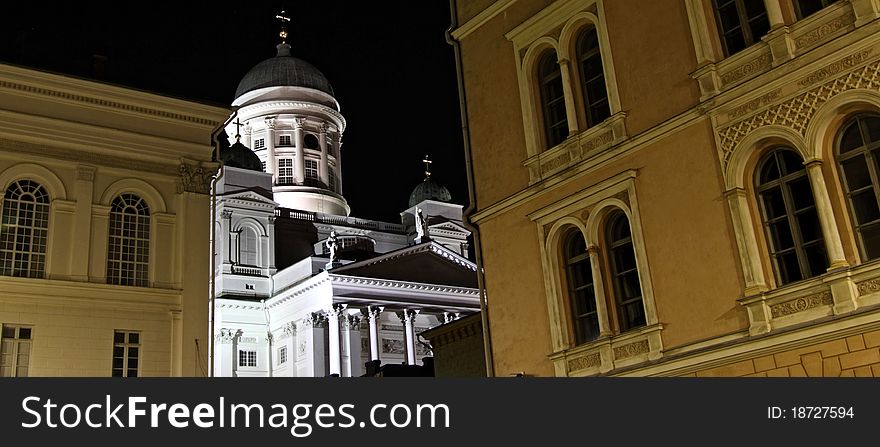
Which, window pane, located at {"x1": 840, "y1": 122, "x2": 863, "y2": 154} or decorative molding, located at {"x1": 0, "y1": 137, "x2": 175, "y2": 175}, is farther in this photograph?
decorative molding, located at {"x1": 0, "y1": 137, "x2": 175, "y2": 175}

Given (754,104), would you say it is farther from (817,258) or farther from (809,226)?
(817,258)

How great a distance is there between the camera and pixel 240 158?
55.8 metres

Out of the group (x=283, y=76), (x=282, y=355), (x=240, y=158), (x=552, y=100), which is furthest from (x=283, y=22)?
(x=552, y=100)

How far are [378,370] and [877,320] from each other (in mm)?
22281

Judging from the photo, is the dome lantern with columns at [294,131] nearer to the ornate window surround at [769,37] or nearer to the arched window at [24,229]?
the arched window at [24,229]

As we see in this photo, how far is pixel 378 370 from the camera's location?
3272 cm

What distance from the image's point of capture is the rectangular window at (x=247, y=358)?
50791mm

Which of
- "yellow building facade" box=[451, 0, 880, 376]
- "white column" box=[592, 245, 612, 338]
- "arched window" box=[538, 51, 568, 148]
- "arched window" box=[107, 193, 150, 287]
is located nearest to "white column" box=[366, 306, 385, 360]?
"arched window" box=[107, 193, 150, 287]

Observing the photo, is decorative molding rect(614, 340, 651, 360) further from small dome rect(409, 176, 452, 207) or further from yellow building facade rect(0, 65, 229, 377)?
small dome rect(409, 176, 452, 207)

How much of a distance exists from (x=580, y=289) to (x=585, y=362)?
1.44 metres

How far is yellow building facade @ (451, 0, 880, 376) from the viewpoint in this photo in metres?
13.2

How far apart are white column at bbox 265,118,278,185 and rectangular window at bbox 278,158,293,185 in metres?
0.29

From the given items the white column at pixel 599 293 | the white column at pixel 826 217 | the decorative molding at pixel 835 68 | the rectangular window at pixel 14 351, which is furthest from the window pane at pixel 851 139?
the rectangular window at pixel 14 351

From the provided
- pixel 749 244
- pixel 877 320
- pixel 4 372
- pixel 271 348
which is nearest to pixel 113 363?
pixel 4 372
